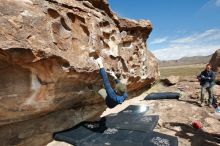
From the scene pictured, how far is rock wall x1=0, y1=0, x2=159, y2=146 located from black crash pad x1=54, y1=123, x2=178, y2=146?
2.88 ft

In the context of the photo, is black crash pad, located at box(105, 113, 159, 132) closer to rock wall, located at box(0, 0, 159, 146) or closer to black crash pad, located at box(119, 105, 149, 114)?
black crash pad, located at box(119, 105, 149, 114)

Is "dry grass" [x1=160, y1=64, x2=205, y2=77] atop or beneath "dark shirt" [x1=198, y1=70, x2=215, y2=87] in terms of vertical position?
beneath

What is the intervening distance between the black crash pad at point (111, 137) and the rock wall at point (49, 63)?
34.6 inches

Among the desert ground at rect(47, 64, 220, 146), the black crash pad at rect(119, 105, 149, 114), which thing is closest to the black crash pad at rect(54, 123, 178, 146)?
the desert ground at rect(47, 64, 220, 146)

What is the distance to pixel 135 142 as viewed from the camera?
6684mm

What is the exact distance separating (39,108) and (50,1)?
3.16 metres

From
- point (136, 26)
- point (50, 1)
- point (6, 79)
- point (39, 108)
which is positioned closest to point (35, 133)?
point (39, 108)

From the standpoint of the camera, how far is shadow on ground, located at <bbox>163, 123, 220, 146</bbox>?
7514 mm

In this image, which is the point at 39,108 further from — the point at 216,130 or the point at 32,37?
the point at 216,130

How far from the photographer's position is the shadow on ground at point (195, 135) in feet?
24.7

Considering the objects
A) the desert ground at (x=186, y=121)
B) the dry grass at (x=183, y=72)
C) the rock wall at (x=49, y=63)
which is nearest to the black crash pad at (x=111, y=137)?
the desert ground at (x=186, y=121)

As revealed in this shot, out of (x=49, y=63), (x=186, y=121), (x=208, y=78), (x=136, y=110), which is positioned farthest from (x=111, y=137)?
(x=208, y=78)

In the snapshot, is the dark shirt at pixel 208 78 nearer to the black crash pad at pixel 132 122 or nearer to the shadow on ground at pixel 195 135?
the shadow on ground at pixel 195 135

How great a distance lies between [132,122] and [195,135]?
2.11 meters
